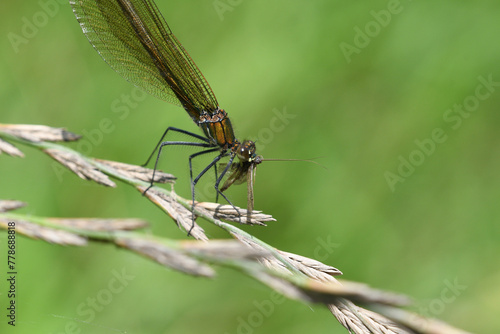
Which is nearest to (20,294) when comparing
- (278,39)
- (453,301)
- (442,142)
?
(278,39)

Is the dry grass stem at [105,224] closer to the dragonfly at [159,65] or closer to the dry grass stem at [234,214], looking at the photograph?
the dry grass stem at [234,214]

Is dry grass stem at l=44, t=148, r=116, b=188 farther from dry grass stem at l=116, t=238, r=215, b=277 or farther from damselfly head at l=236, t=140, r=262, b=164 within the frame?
damselfly head at l=236, t=140, r=262, b=164

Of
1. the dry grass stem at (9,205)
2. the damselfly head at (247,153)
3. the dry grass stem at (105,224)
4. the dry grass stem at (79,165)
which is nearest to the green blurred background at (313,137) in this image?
Result: the damselfly head at (247,153)

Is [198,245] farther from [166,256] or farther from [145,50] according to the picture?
[145,50]

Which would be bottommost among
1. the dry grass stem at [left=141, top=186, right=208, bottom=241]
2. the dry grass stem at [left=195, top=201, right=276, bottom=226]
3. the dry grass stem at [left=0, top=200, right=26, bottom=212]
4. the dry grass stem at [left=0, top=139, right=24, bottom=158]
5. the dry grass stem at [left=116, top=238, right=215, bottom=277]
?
the dry grass stem at [left=0, top=139, right=24, bottom=158]

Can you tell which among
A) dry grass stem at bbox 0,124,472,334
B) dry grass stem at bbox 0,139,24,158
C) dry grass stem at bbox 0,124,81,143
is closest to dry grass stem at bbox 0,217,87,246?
dry grass stem at bbox 0,124,472,334

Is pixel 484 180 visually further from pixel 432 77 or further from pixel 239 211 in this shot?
pixel 239 211
